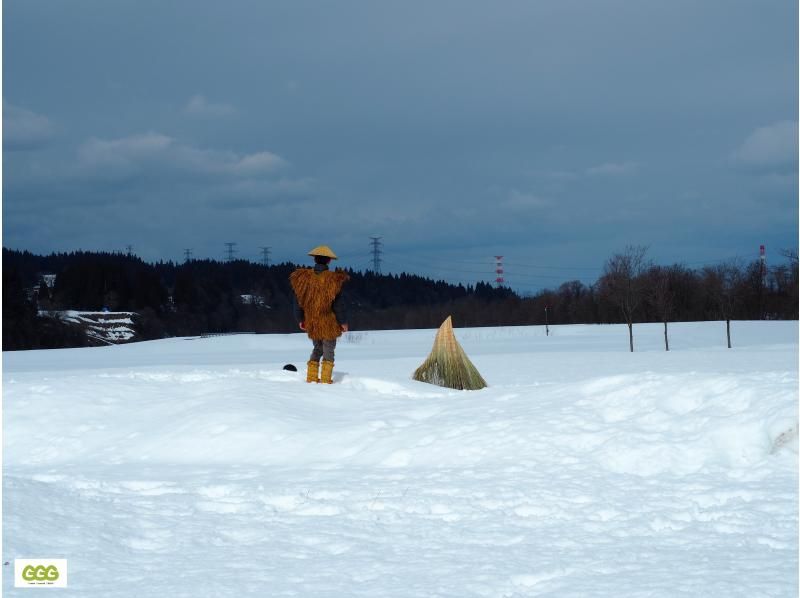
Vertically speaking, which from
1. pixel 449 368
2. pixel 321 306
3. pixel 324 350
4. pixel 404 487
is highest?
pixel 321 306

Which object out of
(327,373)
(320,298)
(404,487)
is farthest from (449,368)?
(404,487)

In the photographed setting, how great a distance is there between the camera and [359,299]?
353 ft

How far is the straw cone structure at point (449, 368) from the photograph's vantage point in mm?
12766

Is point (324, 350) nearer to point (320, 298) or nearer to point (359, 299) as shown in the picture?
point (320, 298)

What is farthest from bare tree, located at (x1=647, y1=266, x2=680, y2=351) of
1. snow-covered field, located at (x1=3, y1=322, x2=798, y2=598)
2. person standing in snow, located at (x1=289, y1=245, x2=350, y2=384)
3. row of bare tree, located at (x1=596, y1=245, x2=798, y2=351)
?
snow-covered field, located at (x1=3, y1=322, x2=798, y2=598)

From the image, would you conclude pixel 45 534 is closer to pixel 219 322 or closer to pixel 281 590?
pixel 281 590

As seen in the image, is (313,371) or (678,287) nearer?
(313,371)

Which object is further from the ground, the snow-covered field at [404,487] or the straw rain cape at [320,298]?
the straw rain cape at [320,298]

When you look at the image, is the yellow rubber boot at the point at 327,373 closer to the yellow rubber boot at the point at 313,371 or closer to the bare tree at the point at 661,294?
the yellow rubber boot at the point at 313,371

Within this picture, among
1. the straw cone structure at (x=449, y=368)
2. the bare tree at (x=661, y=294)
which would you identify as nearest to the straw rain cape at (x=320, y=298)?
the straw cone structure at (x=449, y=368)

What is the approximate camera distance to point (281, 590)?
4.25 metres

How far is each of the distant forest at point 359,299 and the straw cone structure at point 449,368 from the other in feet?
55.6

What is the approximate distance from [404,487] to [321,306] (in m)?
5.56

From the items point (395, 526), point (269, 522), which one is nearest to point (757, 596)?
point (395, 526)
